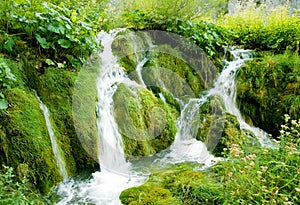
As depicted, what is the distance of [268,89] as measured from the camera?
18.4ft

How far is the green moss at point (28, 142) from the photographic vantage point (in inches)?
103

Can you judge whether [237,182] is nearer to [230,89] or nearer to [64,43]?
[64,43]

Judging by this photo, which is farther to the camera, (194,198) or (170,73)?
(170,73)

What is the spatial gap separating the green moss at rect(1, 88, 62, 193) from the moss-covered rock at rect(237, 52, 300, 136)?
4007 mm

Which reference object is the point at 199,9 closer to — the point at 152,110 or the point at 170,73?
the point at 170,73

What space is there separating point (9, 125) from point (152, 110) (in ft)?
7.29

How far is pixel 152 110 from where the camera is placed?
442 centimetres

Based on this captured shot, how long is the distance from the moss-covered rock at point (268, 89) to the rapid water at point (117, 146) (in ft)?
0.67

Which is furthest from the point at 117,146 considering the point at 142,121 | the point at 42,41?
the point at 42,41

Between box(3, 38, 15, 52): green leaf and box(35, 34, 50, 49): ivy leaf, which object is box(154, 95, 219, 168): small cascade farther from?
box(3, 38, 15, 52): green leaf

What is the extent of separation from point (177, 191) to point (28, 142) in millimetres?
1514

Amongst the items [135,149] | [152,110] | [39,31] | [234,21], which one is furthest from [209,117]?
[234,21]

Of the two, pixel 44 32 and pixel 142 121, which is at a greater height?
pixel 44 32

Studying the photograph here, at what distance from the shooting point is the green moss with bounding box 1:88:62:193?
2.62m
